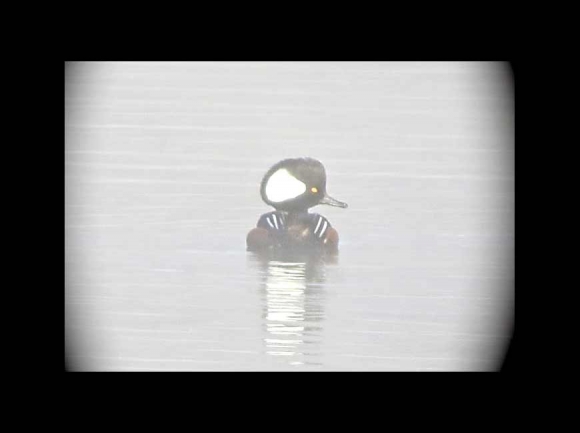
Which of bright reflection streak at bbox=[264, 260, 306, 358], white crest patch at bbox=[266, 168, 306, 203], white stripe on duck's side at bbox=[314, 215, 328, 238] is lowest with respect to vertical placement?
bright reflection streak at bbox=[264, 260, 306, 358]

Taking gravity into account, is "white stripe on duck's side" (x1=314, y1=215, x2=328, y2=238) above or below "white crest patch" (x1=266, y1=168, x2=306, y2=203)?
below

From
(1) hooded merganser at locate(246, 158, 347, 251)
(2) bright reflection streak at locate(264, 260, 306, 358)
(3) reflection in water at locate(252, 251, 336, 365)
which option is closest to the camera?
(3) reflection in water at locate(252, 251, 336, 365)

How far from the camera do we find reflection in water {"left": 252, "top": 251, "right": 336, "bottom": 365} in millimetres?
10719

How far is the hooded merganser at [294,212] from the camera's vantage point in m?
14.0

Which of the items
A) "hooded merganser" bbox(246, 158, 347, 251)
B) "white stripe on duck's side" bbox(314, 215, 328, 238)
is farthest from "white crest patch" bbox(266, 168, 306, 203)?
"white stripe on duck's side" bbox(314, 215, 328, 238)

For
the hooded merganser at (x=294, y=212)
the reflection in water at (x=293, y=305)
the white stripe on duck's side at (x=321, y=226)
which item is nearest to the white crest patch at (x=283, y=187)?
the hooded merganser at (x=294, y=212)

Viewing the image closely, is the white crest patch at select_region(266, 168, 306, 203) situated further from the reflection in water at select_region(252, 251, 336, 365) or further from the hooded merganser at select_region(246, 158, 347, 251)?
the reflection in water at select_region(252, 251, 336, 365)

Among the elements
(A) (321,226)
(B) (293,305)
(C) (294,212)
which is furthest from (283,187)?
(B) (293,305)

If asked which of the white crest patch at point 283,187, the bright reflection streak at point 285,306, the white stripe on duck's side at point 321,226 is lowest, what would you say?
the bright reflection streak at point 285,306

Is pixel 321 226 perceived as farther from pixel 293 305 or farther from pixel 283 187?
pixel 293 305

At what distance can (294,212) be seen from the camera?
14.3 metres

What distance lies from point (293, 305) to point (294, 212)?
2.28 meters

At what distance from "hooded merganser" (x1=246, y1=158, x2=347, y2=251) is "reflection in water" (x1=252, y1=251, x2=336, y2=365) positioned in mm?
145

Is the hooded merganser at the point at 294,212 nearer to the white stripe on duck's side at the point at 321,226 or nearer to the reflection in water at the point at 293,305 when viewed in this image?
the white stripe on duck's side at the point at 321,226
